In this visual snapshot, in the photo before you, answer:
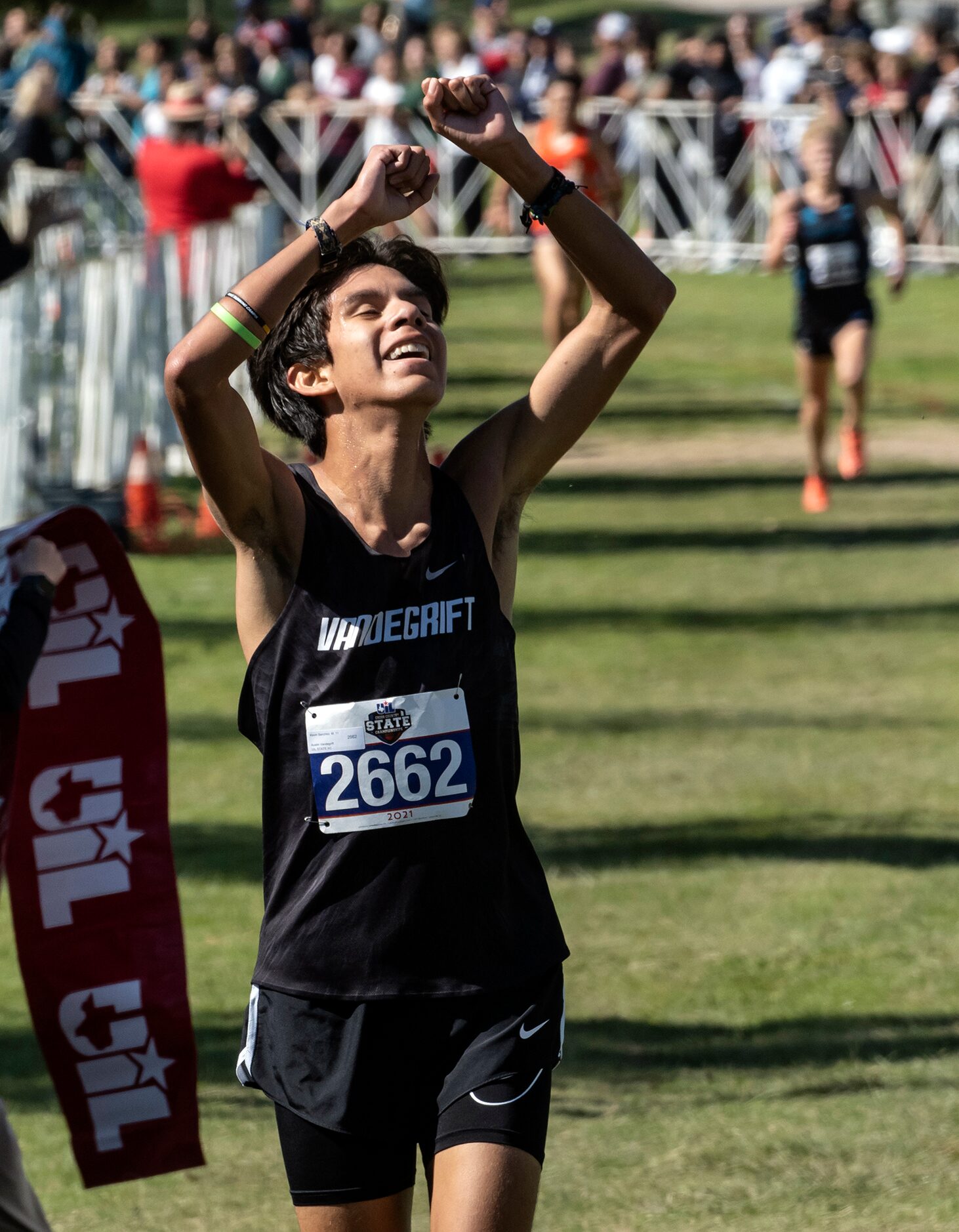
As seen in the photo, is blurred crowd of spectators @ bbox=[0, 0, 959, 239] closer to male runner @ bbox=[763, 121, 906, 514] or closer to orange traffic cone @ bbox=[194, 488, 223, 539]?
orange traffic cone @ bbox=[194, 488, 223, 539]

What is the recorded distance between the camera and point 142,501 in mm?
12352

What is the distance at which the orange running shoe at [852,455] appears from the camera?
13.4 m

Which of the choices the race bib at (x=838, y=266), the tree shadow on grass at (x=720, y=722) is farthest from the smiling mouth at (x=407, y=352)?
the race bib at (x=838, y=266)

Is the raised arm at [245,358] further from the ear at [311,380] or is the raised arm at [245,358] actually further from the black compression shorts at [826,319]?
the black compression shorts at [826,319]

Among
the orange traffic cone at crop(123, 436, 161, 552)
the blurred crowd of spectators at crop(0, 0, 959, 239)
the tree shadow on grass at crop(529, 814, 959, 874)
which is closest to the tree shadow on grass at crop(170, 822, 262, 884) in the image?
the tree shadow on grass at crop(529, 814, 959, 874)

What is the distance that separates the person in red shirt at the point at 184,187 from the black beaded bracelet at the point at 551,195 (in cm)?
1096

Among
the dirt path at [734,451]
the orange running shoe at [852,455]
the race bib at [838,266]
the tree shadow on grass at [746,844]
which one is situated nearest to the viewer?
the tree shadow on grass at [746,844]

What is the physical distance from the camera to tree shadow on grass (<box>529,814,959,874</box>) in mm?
7059

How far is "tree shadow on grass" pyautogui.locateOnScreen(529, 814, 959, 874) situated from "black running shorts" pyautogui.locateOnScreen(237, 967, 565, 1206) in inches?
151

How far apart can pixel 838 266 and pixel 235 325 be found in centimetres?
965

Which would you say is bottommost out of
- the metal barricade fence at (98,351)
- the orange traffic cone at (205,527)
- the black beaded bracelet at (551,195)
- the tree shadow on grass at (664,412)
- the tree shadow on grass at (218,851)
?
the tree shadow on grass at (664,412)

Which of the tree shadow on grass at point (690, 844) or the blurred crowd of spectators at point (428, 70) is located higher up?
the blurred crowd of spectators at point (428, 70)

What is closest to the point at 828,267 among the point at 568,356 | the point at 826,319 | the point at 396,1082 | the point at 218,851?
the point at 826,319

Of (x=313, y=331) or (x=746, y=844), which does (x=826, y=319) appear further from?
(x=313, y=331)
